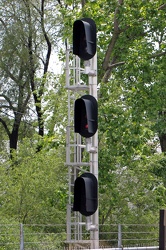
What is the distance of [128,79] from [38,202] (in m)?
4.58

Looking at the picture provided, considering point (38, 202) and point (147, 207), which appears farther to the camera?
point (147, 207)

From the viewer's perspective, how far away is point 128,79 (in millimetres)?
20422

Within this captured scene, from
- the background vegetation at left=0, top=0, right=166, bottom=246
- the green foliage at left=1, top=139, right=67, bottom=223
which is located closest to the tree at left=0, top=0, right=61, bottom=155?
the background vegetation at left=0, top=0, right=166, bottom=246

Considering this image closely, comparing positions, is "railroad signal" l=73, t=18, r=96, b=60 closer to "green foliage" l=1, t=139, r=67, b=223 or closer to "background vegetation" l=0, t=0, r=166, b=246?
"background vegetation" l=0, t=0, r=166, b=246

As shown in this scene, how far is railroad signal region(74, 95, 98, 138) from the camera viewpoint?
8.11 metres

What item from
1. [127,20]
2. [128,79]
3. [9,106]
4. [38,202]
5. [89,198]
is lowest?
[89,198]

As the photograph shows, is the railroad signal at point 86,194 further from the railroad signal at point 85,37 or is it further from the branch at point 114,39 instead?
the branch at point 114,39

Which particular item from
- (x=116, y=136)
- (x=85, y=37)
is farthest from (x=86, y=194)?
(x=116, y=136)

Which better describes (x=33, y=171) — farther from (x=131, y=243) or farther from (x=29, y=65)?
(x=29, y=65)

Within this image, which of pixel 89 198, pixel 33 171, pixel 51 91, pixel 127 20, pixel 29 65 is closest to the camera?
pixel 89 198

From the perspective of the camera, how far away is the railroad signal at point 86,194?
7.85 metres

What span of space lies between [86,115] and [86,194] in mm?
960

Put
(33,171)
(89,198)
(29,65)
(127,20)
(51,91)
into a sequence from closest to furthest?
(89,198) < (127,20) < (33,171) < (51,91) < (29,65)

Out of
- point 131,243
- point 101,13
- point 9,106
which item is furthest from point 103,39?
point 9,106
